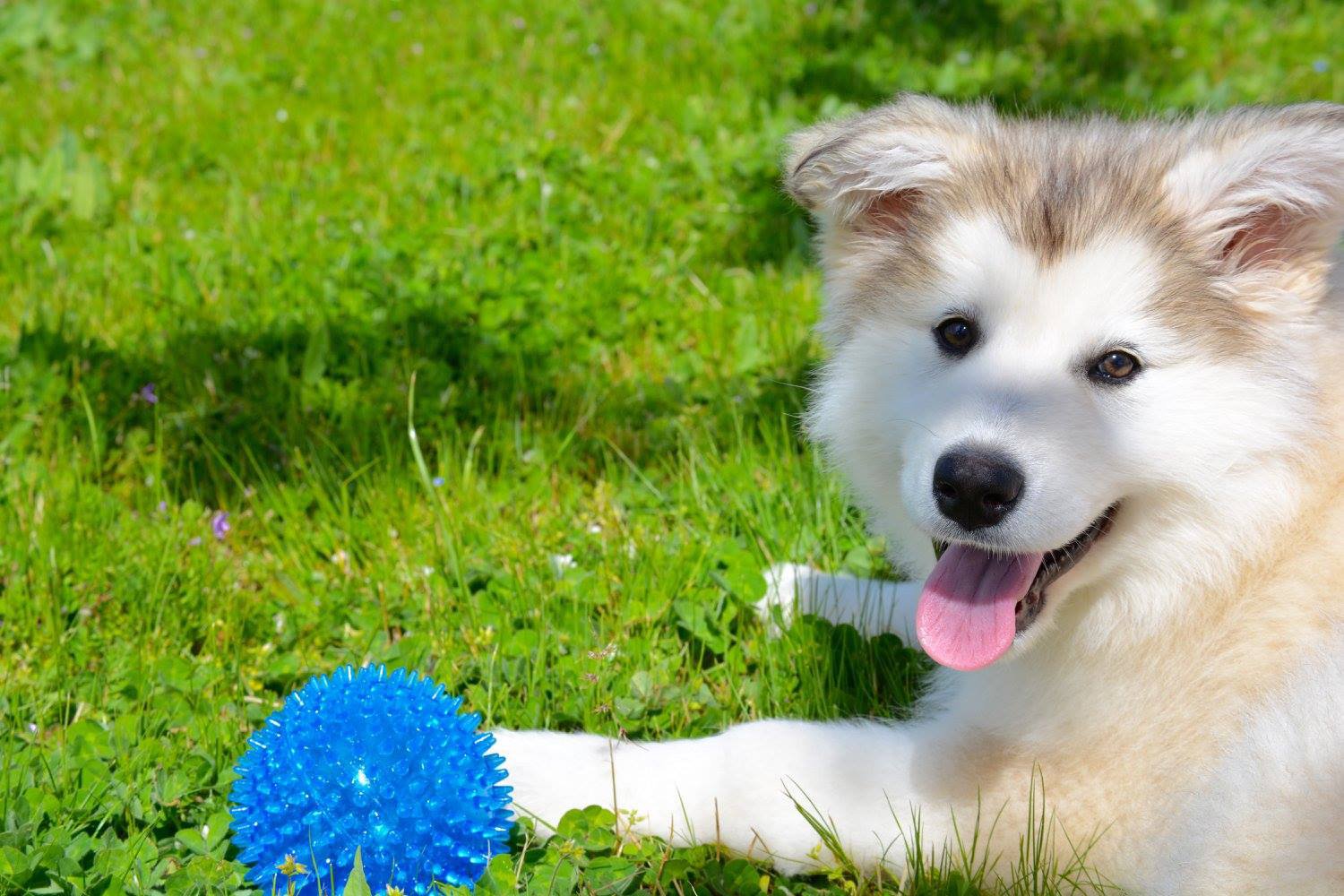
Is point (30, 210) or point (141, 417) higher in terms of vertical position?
point (30, 210)

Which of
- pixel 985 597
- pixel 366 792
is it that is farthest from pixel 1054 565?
pixel 366 792

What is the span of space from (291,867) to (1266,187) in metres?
2.10

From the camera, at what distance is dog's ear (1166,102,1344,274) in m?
2.25

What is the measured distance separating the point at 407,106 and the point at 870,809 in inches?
185

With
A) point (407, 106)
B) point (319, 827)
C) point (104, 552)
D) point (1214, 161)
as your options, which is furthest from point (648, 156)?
point (319, 827)

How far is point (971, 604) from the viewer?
252 cm

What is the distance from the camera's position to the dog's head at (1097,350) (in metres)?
2.30

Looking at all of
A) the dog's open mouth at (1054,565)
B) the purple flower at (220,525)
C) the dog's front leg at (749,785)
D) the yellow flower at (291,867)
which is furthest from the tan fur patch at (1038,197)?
the purple flower at (220,525)

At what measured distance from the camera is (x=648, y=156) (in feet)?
18.5

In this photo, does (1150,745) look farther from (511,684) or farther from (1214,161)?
(511,684)

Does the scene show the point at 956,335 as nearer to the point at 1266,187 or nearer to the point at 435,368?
the point at 1266,187

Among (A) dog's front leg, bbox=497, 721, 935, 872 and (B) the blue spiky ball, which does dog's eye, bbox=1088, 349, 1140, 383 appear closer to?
(A) dog's front leg, bbox=497, 721, 935, 872

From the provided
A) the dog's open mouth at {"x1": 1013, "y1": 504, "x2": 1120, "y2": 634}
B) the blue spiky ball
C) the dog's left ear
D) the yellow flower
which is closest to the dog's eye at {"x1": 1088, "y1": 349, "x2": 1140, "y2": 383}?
the dog's open mouth at {"x1": 1013, "y1": 504, "x2": 1120, "y2": 634}

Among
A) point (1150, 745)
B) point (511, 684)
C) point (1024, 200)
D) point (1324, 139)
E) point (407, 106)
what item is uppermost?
point (1324, 139)
